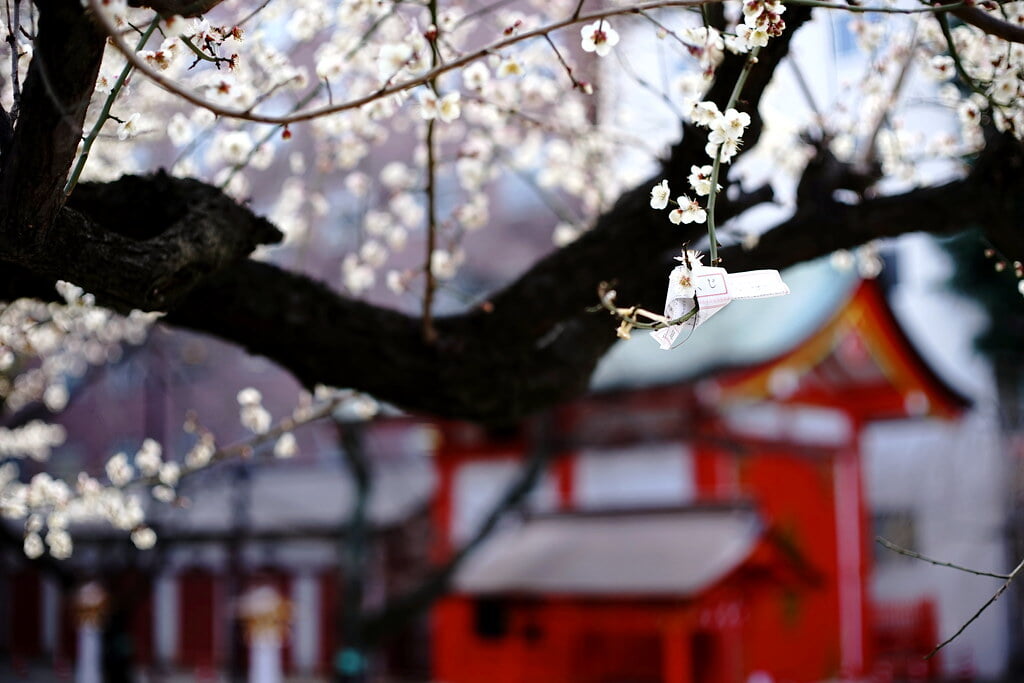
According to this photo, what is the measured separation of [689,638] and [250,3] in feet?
23.4

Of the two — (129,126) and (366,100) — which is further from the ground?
(129,126)

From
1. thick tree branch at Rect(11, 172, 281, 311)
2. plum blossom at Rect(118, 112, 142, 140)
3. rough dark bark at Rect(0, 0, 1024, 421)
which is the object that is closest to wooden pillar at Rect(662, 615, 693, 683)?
rough dark bark at Rect(0, 0, 1024, 421)

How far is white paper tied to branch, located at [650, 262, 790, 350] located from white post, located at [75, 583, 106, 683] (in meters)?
12.5

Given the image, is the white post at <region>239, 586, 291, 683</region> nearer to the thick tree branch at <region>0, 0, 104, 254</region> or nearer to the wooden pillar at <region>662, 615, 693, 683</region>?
the wooden pillar at <region>662, 615, 693, 683</region>

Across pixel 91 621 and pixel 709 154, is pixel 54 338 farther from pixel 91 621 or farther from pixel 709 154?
pixel 91 621

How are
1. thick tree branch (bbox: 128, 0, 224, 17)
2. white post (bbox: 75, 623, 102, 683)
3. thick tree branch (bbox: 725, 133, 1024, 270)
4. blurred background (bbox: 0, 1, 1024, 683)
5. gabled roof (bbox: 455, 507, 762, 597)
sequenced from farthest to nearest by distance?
1. white post (bbox: 75, 623, 102, 683)
2. blurred background (bbox: 0, 1, 1024, 683)
3. gabled roof (bbox: 455, 507, 762, 597)
4. thick tree branch (bbox: 725, 133, 1024, 270)
5. thick tree branch (bbox: 128, 0, 224, 17)

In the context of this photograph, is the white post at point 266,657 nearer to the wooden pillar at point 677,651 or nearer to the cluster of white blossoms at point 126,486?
the wooden pillar at point 677,651

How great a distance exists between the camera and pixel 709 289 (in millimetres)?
2502

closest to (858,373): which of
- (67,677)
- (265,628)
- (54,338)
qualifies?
(265,628)

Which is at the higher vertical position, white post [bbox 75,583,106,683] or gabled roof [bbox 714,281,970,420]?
gabled roof [bbox 714,281,970,420]

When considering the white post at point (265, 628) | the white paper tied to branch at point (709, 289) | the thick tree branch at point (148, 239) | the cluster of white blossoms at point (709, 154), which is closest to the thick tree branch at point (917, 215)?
the cluster of white blossoms at point (709, 154)

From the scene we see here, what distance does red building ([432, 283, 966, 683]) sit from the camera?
33.7 ft

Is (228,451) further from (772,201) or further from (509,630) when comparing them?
(509,630)

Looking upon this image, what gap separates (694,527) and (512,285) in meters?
7.26
